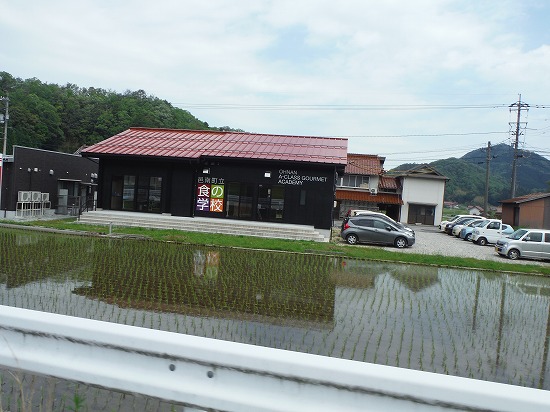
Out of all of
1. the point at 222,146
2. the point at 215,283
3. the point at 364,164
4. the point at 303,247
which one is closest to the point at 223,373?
the point at 215,283

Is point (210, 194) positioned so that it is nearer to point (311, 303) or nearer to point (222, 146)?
point (222, 146)

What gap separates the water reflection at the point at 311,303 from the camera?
6.52m

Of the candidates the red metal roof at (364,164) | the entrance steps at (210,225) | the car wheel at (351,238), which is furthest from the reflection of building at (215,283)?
the red metal roof at (364,164)

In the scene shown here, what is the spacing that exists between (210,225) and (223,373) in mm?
20376

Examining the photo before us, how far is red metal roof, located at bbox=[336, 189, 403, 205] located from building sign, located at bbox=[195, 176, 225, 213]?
20.8m

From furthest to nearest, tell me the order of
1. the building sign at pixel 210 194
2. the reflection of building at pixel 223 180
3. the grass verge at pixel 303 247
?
1. the building sign at pixel 210 194
2. the reflection of building at pixel 223 180
3. the grass verge at pixel 303 247

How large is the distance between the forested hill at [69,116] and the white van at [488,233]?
39623mm

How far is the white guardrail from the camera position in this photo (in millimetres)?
1933

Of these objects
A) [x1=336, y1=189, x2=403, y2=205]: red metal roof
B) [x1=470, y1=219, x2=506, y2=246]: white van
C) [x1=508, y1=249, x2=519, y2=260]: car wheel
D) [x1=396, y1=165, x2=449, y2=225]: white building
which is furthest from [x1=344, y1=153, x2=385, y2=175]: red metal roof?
[x1=508, y1=249, x2=519, y2=260]: car wheel

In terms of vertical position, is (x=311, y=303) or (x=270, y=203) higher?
(x=270, y=203)

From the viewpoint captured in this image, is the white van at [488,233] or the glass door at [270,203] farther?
the white van at [488,233]

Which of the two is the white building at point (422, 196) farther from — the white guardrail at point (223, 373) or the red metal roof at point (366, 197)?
the white guardrail at point (223, 373)

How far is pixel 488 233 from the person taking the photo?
26.7m

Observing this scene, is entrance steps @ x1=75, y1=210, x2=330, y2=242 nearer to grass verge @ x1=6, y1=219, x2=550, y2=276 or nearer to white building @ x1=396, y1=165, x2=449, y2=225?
grass verge @ x1=6, y1=219, x2=550, y2=276
